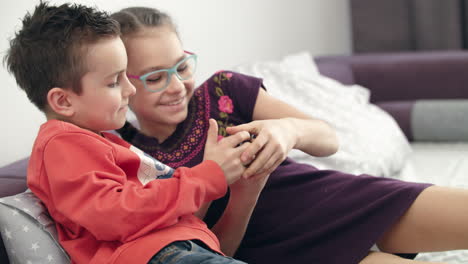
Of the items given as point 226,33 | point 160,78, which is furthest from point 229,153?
point 226,33

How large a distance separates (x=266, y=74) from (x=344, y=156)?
0.41 m

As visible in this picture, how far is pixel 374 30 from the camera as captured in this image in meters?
3.19

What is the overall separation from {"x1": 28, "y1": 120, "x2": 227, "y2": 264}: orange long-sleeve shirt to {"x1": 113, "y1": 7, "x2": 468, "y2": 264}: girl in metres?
0.18

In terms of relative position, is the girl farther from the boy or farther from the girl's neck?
the boy

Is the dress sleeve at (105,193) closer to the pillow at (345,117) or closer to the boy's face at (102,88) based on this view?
the boy's face at (102,88)

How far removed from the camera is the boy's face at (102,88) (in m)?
0.96

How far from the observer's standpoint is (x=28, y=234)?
965mm

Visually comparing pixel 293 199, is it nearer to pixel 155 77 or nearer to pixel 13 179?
pixel 155 77

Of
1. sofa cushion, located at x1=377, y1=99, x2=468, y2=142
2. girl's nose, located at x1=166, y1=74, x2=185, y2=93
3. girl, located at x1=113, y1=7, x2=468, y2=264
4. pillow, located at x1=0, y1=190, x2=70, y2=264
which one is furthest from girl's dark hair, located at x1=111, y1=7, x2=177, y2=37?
sofa cushion, located at x1=377, y1=99, x2=468, y2=142

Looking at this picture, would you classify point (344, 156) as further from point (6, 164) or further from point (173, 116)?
point (6, 164)

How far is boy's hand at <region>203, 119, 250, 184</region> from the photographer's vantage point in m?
0.97

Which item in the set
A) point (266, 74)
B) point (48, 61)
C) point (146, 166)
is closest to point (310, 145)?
point (146, 166)

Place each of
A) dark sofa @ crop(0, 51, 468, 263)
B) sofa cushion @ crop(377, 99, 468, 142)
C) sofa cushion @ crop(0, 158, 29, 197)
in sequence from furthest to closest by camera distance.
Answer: dark sofa @ crop(0, 51, 468, 263), sofa cushion @ crop(377, 99, 468, 142), sofa cushion @ crop(0, 158, 29, 197)

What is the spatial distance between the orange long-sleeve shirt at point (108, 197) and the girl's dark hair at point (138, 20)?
311mm
